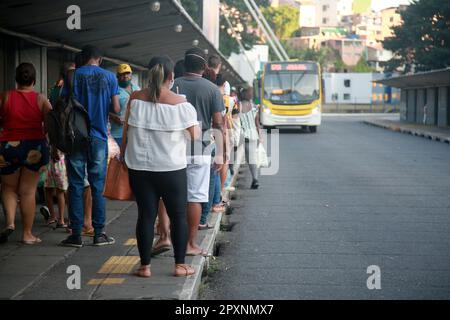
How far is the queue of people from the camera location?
6.31m

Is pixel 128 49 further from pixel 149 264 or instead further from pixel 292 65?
pixel 292 65

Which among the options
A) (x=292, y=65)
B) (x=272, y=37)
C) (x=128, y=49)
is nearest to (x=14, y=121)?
(x=128, y=49)

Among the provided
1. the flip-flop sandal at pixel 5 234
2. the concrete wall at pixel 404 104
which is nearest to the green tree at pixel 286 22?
the concrete wall at pixel 404 104

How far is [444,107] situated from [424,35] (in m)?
16.8

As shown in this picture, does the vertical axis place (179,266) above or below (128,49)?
below

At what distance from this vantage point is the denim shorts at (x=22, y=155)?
310 inches

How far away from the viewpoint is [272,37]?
4597cm

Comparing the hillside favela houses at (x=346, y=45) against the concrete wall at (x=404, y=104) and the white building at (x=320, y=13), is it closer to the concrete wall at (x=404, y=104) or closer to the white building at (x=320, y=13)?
the white building at (x=320, y=13)

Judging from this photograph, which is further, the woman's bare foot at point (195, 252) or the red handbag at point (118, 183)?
the woman's bare foot at point (195, 252)

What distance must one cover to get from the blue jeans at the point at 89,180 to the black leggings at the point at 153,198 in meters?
1.50

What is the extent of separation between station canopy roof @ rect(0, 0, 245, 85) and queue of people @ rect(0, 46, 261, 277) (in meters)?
1.75

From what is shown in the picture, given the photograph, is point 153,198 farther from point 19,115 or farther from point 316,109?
point 316,109

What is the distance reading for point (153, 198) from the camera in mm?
6371

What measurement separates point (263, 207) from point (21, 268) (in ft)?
17.9
